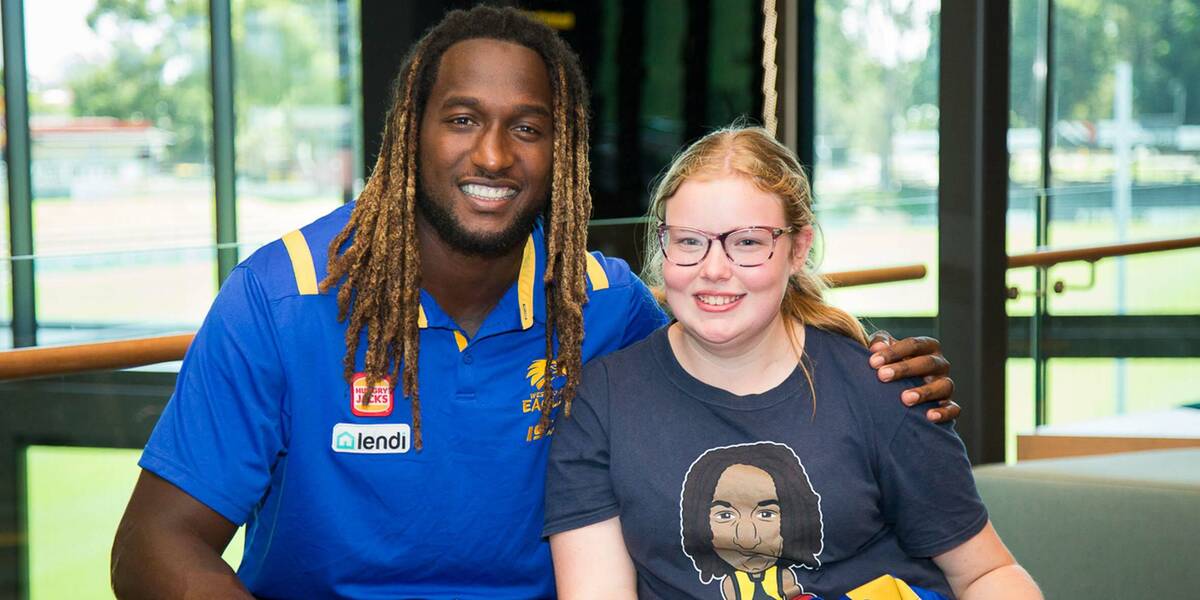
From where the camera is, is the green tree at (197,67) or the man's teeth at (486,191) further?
the green tree at (197,67)

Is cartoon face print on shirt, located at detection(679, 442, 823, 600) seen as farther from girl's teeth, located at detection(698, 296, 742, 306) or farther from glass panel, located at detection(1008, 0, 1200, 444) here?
glass panel, located at detection(1008, 0, 1200, 444)

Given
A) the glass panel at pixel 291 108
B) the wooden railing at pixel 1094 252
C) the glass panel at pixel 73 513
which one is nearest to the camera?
the glass panel at pixel 73 513

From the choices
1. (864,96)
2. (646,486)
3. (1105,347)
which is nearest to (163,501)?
(646,486)

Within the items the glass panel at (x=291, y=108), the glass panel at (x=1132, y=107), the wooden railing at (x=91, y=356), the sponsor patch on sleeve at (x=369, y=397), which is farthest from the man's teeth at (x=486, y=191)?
the glass panel at (x=291, y=108)

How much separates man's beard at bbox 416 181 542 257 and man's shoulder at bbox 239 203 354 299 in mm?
122

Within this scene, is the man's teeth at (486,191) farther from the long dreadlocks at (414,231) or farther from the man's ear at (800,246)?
the man's ear at (800,246)

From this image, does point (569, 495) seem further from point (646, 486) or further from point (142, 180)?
point (142, 180)

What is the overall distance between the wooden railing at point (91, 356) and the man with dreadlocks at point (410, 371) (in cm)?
56

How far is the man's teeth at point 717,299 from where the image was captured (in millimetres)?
1729

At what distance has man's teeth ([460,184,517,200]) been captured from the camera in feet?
5.93

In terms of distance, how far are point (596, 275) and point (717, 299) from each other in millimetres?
304

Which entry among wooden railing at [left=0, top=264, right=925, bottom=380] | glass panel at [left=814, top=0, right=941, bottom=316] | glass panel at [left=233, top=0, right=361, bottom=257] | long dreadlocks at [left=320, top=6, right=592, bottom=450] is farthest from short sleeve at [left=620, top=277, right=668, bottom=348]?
glass panel at [left=233, top=0, right=361, bottom=257]

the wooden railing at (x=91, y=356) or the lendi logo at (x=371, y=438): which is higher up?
the wooden railing at (x=91, y=356)

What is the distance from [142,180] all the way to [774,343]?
8436mm
